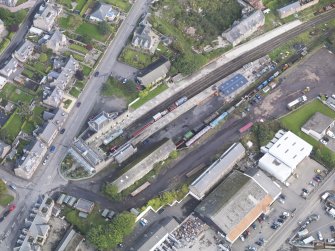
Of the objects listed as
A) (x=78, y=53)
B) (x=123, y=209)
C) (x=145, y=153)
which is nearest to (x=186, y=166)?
(x=145, y=153)

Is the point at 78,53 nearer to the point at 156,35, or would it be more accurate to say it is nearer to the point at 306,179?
the point at 156,35

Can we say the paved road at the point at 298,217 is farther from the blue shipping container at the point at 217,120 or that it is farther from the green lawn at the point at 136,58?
the green lawn at the point at 136,58

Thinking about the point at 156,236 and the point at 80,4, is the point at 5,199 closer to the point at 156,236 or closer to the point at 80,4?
the point at 156,236

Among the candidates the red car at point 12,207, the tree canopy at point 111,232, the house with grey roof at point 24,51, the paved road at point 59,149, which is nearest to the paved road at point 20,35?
the paved road at point 59,149

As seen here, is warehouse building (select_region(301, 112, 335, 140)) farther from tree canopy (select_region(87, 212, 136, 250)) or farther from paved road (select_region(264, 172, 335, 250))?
tree canopy (select_region(87, 212, 136, 250))

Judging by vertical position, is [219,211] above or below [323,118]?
below
